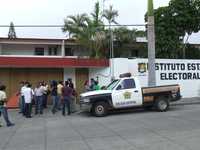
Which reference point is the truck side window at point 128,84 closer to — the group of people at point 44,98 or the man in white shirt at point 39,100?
the group of people at point 44,98

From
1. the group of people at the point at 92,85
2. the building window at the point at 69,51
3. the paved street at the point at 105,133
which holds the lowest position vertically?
the paved street at the point at 105,133

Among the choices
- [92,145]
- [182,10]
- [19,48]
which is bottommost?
[92,145]

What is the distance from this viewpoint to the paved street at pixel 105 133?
11.9m

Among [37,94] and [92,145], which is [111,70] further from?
[92,145]

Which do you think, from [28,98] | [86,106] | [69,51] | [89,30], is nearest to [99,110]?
[86,106]

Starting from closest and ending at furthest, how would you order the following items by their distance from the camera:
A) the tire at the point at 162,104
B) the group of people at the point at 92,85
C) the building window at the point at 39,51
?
the tire at the point at 162,104 < the group of people at the point at 92,85 < the building window at the point at 39,51

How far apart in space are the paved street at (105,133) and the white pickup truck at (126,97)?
656 mm

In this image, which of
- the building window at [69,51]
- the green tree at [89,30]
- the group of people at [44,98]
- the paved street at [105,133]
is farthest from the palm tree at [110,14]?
the paved street at [105,133]

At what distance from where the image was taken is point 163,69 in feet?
91.2

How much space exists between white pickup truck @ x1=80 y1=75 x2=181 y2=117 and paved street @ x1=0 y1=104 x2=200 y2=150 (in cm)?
66

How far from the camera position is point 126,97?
20.4m

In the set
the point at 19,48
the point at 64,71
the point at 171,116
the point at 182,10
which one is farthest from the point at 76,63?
the point at 19,48

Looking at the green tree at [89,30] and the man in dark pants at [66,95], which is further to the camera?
the green tree at [89,30]

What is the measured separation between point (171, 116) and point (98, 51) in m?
15.1
